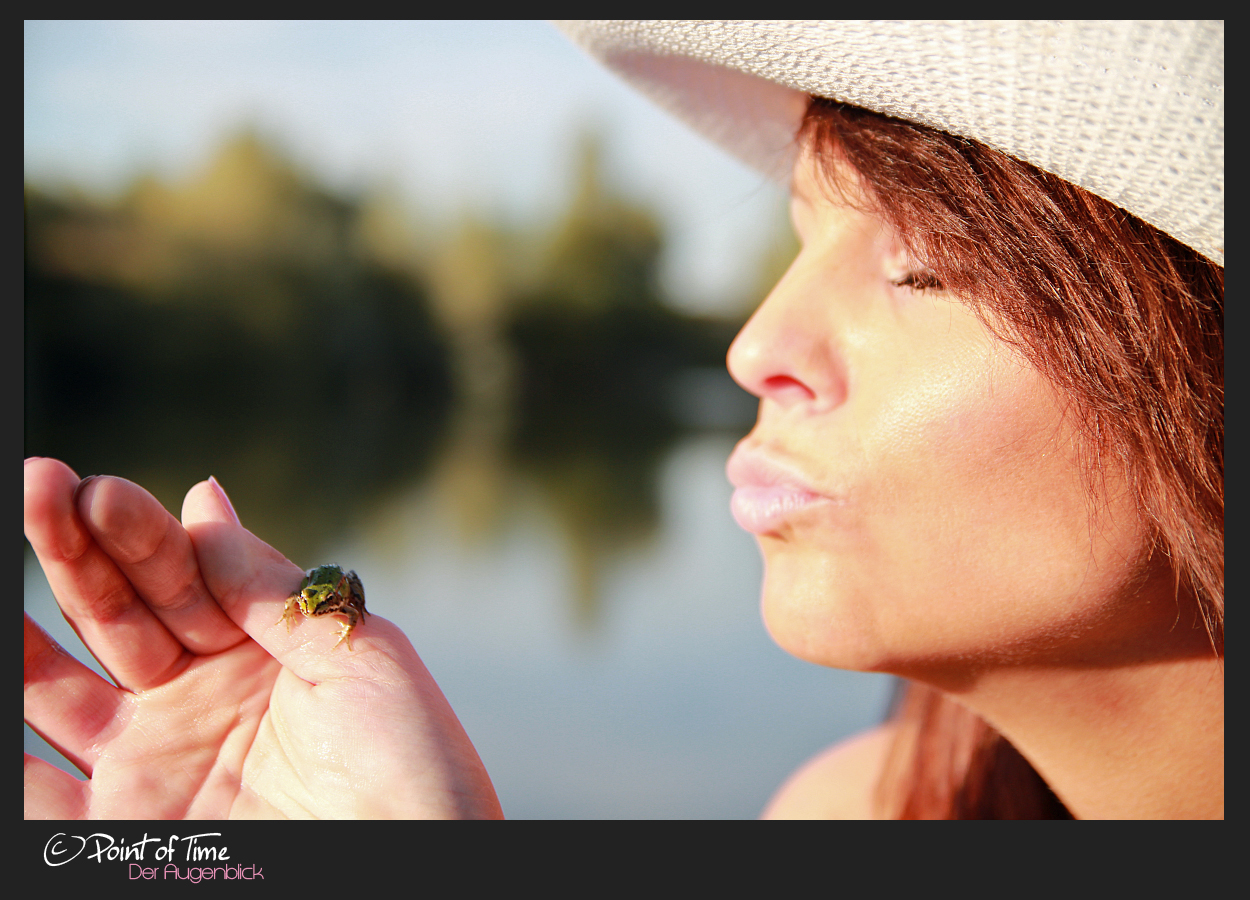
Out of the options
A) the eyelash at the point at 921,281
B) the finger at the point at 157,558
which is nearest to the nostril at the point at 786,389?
the eyelash at the point at 921,281

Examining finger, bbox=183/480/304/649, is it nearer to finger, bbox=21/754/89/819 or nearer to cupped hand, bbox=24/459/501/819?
cupped hand, bbox=24/459/501/819

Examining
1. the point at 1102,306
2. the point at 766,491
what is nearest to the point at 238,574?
the point at 766,491

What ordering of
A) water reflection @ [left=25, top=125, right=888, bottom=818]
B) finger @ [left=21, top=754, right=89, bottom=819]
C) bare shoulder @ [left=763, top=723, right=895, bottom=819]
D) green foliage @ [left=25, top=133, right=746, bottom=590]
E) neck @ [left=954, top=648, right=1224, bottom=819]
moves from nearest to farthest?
1. finger @ [left=21, top=754, right=89, bottom=819]
2. neck @ [left=954, top=648, right=1224, bottom=819]
3. bare shoulder @ [left=763, top=723, right=895, bottom=819]
4. water reflection @ [left=25, top=125, right=888, bottom=818]
5. green foliage @ [left=25, top=133, right=746, bottom=590]

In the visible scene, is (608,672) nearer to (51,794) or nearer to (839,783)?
(839,783)

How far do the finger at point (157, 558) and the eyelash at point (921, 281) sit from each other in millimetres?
1074

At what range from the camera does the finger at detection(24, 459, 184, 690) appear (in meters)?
1.05

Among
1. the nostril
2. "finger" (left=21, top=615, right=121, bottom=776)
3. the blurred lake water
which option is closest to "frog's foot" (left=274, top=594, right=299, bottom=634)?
"finger" (left=21, top=615, right=121, bottom=776)

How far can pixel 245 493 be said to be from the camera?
7.51 metres

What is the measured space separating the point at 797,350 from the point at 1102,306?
40cm

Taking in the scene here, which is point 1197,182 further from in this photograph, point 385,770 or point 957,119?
point 385,770

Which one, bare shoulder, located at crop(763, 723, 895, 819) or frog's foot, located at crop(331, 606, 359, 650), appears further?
bare shoulder, located at crop(763, 723, 895, 819)

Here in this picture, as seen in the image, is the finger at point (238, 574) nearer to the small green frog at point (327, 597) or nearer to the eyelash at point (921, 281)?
the small green frog at point (327, 597)

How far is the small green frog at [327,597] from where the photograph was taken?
3.93ft
